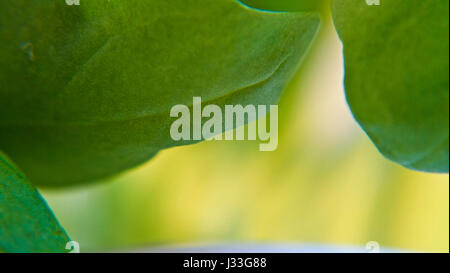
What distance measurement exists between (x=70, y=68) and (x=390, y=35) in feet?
0.30

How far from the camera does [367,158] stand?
36cm

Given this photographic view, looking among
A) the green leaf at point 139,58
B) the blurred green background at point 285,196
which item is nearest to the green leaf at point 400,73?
the green leaf at point 139,58

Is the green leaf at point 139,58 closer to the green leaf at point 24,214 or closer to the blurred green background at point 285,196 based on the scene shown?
the green leaf at point 24,214

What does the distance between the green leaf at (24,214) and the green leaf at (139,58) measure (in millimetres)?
27

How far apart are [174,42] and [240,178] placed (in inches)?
8.3

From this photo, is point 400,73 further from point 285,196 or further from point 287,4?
point 285,196

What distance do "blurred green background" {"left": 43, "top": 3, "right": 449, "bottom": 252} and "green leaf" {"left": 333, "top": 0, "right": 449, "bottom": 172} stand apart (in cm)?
18

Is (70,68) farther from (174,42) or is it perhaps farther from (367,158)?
(367,158)

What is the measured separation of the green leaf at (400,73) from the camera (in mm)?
149

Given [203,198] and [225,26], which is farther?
[203,198]

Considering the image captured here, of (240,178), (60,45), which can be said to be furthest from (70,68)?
(240,178)

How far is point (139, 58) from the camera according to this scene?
0.49 feet

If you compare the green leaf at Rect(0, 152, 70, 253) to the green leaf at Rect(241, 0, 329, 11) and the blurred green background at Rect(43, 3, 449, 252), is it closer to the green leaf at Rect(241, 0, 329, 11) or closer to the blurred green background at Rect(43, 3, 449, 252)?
the green leaf at Rect(241, 0, 329, 11)

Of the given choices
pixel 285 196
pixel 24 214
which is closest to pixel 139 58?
pixel 24 214
